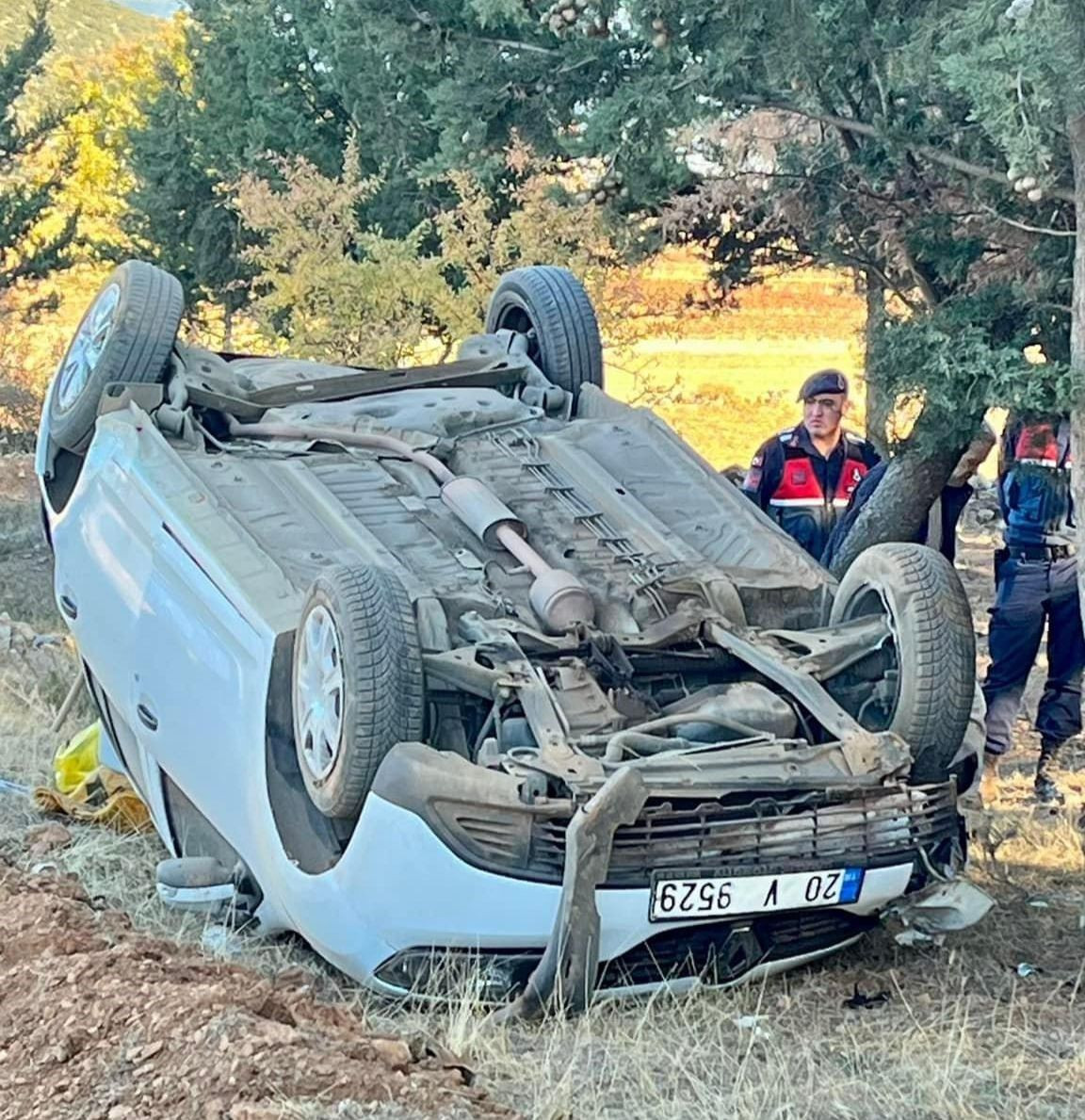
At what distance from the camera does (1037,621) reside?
7832 mm

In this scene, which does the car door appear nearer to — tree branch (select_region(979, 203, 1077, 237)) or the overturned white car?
the overturned white car

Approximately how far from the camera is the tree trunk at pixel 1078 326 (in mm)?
5410

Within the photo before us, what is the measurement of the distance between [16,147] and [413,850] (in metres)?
18.2

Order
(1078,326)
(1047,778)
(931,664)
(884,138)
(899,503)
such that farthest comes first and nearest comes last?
(899,503) < (1047,778) < (884,138) < (1078,326) < (931,664)

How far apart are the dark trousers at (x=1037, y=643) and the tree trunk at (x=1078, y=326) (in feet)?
6.26

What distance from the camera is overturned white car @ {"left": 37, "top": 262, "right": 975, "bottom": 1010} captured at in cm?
473

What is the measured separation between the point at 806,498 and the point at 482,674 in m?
3.34

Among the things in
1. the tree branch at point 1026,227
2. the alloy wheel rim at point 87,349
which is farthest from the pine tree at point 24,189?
Answer: the tree branch at point 1026,227

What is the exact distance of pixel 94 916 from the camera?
17.6 ft

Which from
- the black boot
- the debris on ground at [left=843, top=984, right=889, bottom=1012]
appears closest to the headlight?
the debris on ground at [left=843, top=984, right=889, bottom=1012]

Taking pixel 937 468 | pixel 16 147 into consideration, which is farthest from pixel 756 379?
pixel 937 468

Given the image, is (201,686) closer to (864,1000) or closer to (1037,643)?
(864,1000)

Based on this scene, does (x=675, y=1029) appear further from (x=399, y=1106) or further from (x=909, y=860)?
(x=399, y=1106)

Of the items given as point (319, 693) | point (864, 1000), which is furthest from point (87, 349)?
point (864, 1000)
